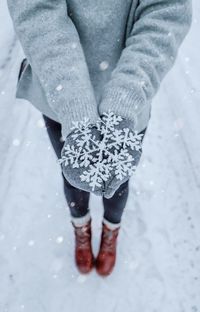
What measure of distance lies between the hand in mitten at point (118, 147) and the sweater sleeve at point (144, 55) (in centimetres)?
4

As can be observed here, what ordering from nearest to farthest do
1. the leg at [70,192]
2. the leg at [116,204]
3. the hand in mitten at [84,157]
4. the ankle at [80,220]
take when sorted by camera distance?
the hand in mitten at [84,157] → the leg at [70,192] → the leg at [116,204] → the ankle at [80,220]

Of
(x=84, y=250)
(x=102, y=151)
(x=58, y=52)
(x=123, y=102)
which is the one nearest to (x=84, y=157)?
(x=102, y=151)

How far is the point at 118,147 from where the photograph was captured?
37.5 inches

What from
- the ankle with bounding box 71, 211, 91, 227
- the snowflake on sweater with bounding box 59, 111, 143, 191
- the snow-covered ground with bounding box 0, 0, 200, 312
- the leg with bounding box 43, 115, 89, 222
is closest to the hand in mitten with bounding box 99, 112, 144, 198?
the snowflake on sweater with bounding box 59, 111, 143, 191

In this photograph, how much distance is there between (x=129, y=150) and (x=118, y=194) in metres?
0.51

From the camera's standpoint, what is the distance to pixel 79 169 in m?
0.95

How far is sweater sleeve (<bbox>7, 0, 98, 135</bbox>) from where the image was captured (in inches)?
38.1

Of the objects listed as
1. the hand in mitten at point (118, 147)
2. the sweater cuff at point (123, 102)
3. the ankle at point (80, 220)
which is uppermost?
the sweater cuff at point (123, 102)

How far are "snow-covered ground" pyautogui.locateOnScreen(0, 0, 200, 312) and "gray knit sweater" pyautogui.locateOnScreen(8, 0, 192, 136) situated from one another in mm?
981

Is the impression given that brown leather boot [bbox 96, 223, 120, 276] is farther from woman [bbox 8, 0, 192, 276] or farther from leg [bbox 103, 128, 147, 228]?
woman [bbox 8, 0, 192, 276]

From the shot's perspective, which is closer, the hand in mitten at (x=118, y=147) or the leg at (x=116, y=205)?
the hand in mitten at (x=118, y=147)

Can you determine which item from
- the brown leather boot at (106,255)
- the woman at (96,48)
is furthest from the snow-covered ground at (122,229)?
the woman at (96,48)

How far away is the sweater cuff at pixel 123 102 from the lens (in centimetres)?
A: 98

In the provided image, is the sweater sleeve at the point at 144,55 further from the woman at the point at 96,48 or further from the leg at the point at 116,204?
the leg at the point at 116,204
